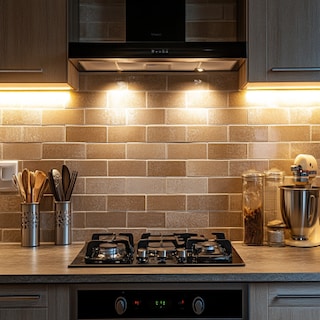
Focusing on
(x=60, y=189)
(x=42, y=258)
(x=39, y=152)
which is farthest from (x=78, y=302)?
(x=39, y=152)

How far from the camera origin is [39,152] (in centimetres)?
264

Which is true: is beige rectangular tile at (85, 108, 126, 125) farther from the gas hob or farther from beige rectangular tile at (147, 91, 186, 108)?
the gas hob

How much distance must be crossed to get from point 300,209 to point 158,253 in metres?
0.68

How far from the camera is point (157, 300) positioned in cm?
199

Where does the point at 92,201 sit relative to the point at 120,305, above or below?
above

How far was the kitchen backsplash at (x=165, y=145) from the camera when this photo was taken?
8.66 ft

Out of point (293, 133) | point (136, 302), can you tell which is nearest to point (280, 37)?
point (293, 133)

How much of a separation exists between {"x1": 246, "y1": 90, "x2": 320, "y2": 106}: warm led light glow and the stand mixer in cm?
28

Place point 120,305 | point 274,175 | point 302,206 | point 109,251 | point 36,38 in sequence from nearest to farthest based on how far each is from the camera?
point 120,305, point 109,251, point 36,38, point 302,206, point 274,175

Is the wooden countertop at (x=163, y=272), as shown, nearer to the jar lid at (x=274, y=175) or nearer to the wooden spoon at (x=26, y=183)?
the wooden spoon at (x=26, y=183)

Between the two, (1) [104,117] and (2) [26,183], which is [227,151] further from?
(2) [26,183]

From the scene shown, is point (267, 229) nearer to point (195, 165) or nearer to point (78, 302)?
point (195, 165)

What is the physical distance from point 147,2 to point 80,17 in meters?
0.39

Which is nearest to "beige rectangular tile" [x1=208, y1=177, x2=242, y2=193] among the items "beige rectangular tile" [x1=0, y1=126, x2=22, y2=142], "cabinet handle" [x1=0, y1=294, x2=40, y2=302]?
"beige rectangular tile" [x1=0, y1=126, x2=22, y2=142]
